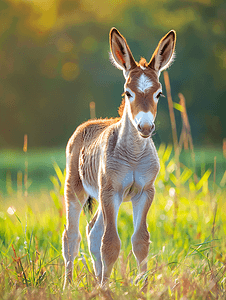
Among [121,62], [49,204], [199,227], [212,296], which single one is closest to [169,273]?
[212,296]

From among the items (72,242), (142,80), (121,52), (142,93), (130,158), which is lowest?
(72,242)

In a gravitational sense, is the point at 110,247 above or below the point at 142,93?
below

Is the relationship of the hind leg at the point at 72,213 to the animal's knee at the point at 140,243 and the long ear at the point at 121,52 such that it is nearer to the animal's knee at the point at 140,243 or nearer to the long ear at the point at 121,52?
the animal's knee at the point at 140,243

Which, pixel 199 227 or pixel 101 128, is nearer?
pixel 101 128

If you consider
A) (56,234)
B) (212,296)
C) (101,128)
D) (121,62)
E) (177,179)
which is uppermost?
(121,62)

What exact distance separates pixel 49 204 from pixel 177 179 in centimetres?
249

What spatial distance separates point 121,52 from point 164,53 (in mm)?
427

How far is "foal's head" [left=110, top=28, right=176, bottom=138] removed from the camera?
283 cm

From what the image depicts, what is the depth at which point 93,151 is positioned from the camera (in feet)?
12.0

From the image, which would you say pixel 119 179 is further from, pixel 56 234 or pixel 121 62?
pixel 56 234

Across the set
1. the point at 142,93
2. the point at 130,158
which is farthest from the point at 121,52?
the point at 130,158

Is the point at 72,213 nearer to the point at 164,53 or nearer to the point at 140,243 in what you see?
the point at 140,243

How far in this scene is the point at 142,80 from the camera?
303 centimetres

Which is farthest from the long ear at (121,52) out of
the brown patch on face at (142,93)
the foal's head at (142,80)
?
the brown patch on face at (142,93)
